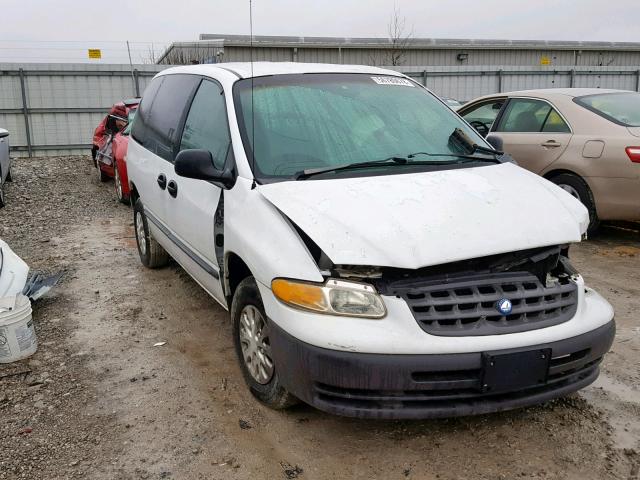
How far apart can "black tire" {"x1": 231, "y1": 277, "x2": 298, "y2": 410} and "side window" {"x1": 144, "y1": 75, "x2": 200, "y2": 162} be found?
1.60 m

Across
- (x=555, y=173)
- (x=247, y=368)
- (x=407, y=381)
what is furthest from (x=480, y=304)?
(x=555, y=173)

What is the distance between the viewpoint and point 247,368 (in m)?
3.31

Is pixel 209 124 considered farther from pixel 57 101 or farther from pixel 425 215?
pixel 57 101

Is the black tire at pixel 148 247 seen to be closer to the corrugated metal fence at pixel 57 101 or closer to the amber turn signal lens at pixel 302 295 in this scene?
the amber turn signal lens at pixel 302 295

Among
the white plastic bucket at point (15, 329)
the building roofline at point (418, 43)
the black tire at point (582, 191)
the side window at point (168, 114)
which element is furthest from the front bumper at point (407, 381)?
the building roofline at point (418, 43)

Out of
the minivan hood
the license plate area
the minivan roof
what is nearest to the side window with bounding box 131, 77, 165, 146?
the minivan roof

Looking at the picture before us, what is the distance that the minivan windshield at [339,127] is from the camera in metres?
3.38

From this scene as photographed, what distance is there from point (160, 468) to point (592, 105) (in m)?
5.70

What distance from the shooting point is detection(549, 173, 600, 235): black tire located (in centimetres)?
612

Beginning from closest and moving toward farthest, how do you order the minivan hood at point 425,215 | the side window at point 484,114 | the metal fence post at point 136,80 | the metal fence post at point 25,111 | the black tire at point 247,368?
the minivan hood at point 425,215 → the black tire at point 247,368 → the side window at point 484,114 → the metal fence post at point 25,111 → the metal fence post at point 136,80

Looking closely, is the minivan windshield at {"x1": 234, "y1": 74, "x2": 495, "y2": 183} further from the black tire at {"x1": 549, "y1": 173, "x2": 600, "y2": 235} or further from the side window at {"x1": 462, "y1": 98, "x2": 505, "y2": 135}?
the side window at {"x1": 462, "y1": 98, "x2": 505, "y2": 135}

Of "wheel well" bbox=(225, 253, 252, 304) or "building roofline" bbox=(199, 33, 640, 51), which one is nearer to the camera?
"wheel well" bbox=(225, 253, 252, 304)

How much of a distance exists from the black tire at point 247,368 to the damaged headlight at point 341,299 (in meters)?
0.35

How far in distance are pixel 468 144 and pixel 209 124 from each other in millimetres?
1674
